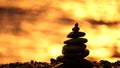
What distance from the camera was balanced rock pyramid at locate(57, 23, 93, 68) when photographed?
22406 mm

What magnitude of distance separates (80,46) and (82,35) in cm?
45

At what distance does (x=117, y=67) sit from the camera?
1024 inches

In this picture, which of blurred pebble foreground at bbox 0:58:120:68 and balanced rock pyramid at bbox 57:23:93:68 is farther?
blurred pebble foreground at bbox 0:58:120:68

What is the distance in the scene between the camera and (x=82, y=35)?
73.7ft

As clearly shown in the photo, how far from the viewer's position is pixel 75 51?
22.5 metres

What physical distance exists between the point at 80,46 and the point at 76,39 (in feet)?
1.06

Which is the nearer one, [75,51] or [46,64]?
[75,51]

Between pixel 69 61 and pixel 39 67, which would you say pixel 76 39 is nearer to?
pixel 69 61

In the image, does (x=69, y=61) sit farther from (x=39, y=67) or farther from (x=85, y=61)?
(x=39, y=67)

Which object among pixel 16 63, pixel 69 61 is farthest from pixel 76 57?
pixel 16 63

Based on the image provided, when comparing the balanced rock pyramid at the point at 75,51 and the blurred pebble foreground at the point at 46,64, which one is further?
→ the blurred pebble foreground at the point at 46,64

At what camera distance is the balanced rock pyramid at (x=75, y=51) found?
22.4m

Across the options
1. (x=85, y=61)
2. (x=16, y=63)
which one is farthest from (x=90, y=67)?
(x=16, y=63)

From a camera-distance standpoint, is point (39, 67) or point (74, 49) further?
point (39, 67)
